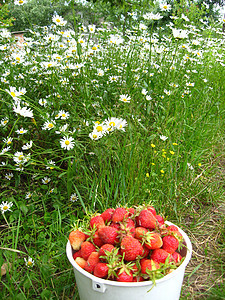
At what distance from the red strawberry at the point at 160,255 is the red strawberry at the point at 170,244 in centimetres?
4

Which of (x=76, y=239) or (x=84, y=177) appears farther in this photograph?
(x=84, y=177)

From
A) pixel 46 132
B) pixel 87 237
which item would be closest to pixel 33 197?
pixel 46 132

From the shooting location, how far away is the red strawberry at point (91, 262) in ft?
3.13

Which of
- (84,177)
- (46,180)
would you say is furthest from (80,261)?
(46,180)

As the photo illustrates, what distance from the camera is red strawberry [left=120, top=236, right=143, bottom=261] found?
36.3 inches

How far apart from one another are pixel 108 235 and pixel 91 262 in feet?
0.33

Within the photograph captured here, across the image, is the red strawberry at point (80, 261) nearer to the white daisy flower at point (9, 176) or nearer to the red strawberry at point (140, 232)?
the red strawberry at point (140, 232)

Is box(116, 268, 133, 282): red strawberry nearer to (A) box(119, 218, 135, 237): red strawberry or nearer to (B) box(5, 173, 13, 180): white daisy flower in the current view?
(A) box(119, 218, 135, 237): red strawberry

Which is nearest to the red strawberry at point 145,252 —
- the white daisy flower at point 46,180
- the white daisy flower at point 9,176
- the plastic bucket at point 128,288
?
the plastic bucket at point 128,288

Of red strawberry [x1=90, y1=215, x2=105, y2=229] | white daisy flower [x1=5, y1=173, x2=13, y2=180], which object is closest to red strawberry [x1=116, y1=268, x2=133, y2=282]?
red strawberry [x1=90, y1=215, x2=105, y2=229]

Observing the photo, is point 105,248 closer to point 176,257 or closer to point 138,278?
point 138,278

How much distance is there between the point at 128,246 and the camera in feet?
3.04

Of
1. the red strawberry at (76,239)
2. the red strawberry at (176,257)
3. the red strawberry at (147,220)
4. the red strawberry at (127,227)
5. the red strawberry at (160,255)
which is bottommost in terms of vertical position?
the red strawberry at (76,239)

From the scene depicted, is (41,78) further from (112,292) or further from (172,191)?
(112,292)
